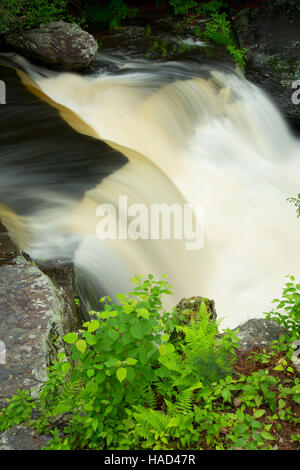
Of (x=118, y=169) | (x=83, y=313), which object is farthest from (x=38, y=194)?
(x=83, y=313)

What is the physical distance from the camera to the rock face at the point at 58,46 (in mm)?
8711

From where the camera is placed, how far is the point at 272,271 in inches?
241

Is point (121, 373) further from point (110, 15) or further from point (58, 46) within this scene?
point (110, 15)

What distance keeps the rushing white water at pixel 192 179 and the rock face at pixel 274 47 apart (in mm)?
355

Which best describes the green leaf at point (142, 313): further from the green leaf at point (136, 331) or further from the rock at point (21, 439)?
the rock at point (21, 439)

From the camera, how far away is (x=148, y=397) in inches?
98.3

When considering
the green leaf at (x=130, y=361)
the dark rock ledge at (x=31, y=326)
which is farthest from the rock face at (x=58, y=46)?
the green leaf at (x=130, y=361)

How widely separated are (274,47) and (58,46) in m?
5.16

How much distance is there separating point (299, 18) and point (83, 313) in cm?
1043

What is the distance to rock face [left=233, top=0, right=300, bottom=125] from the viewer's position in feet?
31.7

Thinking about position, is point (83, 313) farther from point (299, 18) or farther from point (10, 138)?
point (299, 18)

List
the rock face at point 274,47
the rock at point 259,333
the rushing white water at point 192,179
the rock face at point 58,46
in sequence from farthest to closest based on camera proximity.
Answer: the rock face at point 274,47, the rock face at point 58,46, the rushing white water at point 192,179, the rock at point 259,333
